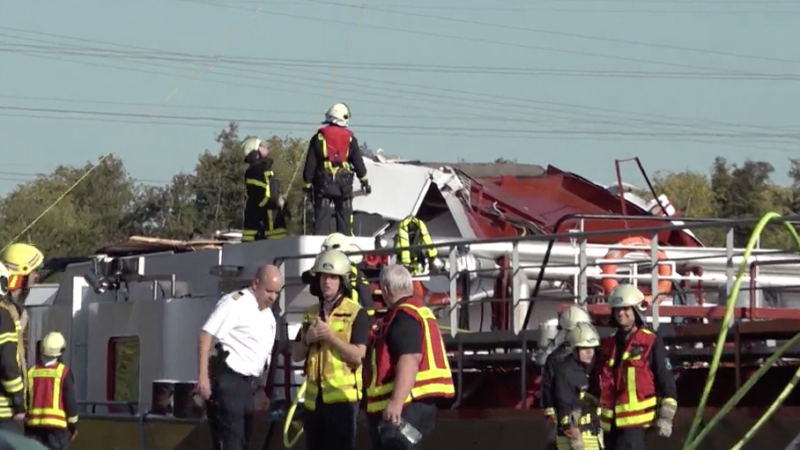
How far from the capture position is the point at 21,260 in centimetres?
1276

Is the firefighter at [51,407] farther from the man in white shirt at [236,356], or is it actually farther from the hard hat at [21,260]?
the man in white shirt at [236,356]

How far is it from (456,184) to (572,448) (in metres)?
6.56

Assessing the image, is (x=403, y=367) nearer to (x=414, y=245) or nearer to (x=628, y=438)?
(x=628, y=438)

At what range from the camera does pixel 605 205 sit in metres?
18.0

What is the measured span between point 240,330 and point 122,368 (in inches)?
218

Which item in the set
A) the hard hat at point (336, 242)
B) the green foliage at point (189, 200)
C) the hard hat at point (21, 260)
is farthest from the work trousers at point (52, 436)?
the green foliage at point (189, 200)

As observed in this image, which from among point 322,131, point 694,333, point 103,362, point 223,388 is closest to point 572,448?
point 694,333

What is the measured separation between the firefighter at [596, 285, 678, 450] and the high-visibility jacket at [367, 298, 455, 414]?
48.9 inches

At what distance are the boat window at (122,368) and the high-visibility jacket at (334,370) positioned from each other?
6.28 m

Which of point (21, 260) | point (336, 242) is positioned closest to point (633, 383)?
point (336, 242)

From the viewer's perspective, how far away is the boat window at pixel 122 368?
54.9 ft

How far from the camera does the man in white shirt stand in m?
11.7

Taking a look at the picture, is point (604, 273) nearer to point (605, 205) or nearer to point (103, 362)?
point (605, 205)

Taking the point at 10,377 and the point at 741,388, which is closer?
the point at 741,388
